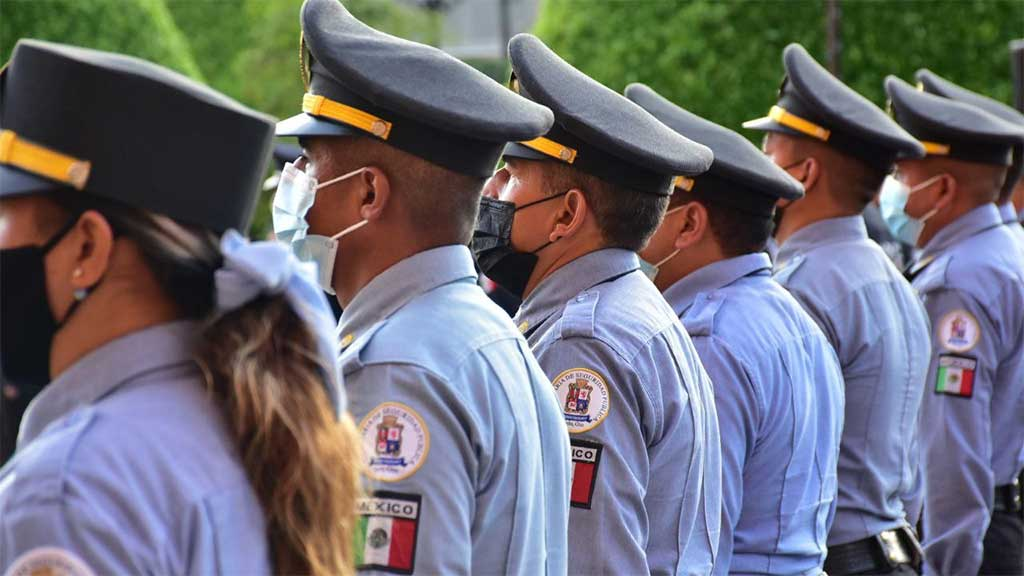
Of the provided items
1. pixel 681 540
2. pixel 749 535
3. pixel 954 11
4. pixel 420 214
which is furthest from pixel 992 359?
pixel 954 11

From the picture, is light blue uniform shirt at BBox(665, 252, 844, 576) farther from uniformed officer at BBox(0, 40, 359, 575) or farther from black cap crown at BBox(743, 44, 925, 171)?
uniformed officer at BBox(0, 40, 359, 575)

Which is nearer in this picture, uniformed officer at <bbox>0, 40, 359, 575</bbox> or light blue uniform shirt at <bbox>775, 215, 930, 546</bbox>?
uniformed officer at <bbox>0, 40, 359, 575</bbox>

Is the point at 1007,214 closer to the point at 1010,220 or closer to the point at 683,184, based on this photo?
the point at 1010,220

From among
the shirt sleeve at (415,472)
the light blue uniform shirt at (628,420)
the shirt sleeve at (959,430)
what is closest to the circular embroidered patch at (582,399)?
the light blue uniform shirt at (628,420)

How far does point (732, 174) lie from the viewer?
4.35 m

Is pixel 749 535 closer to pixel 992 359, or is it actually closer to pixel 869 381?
pixel 869 381

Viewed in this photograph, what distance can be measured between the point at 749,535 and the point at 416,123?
1.79 metres

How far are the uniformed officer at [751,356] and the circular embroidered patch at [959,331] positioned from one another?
1724 millimetres

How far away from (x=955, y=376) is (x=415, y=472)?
3981 mm

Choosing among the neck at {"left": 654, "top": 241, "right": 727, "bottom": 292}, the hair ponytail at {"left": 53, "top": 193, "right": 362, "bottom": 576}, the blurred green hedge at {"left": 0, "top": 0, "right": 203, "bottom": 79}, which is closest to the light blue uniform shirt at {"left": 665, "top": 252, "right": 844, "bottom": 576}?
the neck at {"left": 654, "top": 241, "right": 727, "bottom": 292}

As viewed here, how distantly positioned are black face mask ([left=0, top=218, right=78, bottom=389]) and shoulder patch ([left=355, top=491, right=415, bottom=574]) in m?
0.66

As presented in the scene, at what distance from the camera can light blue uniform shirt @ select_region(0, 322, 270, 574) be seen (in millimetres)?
1756

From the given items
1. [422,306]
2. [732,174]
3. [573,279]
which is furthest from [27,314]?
[732,174]

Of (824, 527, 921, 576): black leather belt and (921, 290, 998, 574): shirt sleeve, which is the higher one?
(921, 290, 998, 574): shirt sleeve
